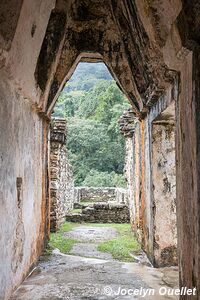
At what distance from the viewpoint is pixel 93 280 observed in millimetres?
4754

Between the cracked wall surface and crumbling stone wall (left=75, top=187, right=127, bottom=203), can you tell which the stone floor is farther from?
crumbling stone wall (left=75, top=187, right=127, bottom=203)

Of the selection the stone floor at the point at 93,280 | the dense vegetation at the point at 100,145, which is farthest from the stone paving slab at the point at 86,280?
the dense vegetation at the point at 100,145

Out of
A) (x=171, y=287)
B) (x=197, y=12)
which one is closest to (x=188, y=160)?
(x=197, y=12)

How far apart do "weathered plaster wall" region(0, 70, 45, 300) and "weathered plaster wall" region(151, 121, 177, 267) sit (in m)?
1.98

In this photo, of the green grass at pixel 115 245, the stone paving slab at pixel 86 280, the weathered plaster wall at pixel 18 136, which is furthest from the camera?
the green grass at pixel 115 245

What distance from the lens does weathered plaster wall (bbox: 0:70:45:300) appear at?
3715 mm

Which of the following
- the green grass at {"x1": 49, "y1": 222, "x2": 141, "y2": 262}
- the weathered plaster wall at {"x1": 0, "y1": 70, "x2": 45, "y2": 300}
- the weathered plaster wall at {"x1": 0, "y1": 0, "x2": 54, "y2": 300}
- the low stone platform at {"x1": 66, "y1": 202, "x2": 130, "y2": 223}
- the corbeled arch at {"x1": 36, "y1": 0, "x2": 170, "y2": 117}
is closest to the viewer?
the weathered plaster wall at {"x1": 0, "y1": 0, "x2": 54, "y2": 300}

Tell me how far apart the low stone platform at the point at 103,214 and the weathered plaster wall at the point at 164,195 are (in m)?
6.83

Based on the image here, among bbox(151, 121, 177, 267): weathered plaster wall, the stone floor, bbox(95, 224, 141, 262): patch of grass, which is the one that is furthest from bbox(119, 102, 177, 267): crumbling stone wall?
bbox(95, 224, 141, 262): patch of grass

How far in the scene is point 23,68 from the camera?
4.23 meters

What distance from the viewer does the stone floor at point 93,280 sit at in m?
4.12

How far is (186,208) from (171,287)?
1.68m

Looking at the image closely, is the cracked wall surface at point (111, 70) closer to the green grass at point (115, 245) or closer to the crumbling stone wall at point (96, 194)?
the green grass at point (115, 245)

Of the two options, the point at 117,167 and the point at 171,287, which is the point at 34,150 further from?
the point at 117,167
